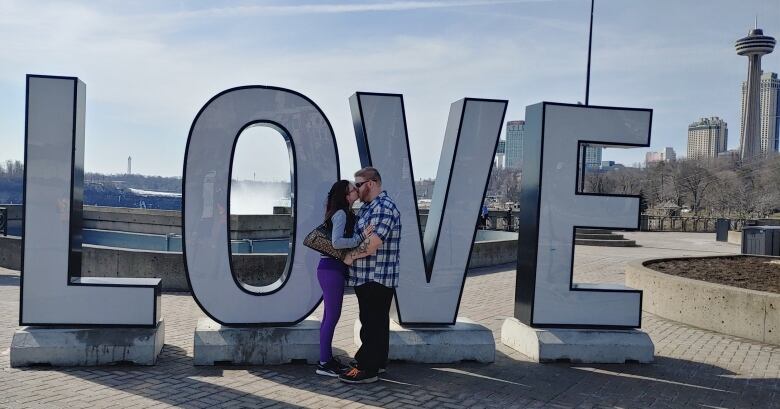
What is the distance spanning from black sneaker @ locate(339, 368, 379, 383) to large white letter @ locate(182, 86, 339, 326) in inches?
41.0

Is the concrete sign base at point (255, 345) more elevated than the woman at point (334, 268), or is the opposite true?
the woman at point (334, 268)

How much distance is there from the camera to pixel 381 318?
18.3 ft

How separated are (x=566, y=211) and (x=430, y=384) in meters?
2.48

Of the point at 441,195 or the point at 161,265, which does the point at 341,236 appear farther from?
the point at 161,265

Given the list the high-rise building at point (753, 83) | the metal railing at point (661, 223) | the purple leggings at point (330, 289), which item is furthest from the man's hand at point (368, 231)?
the high-rise building at point (753, 83)

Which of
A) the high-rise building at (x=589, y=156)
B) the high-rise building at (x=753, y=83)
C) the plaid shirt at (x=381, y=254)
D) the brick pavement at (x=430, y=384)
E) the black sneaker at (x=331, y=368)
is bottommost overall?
the brick pavement at (x=430, y=384)

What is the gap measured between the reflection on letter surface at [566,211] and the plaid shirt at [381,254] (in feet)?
6.37

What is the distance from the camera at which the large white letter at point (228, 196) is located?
239 inches

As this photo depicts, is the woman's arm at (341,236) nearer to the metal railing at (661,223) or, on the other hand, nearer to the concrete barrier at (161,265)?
the concrete barrier at (161,265)

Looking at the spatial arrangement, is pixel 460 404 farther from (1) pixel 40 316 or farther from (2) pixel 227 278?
(1) pixel 40 316

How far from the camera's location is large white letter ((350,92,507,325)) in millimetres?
6469

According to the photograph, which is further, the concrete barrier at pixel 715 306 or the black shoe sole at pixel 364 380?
the concrete barrier at pixel 715 306

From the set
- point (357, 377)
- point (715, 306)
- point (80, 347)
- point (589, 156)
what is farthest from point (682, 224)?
point (589, 156)

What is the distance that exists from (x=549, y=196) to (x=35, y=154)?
526cm
